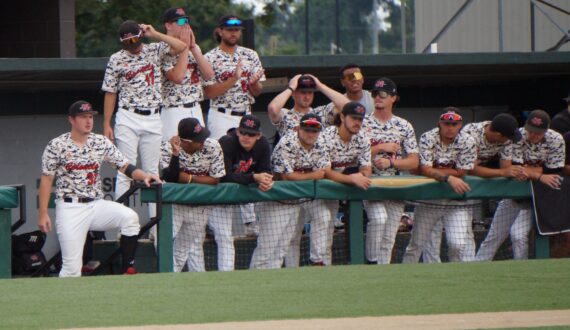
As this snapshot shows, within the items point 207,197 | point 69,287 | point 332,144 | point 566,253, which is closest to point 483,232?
point 566,253

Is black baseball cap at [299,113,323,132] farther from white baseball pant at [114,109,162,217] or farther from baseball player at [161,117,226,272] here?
white baseball pant at [114,109,162,217]

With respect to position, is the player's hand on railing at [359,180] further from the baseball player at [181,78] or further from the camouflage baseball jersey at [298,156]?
the baseball player at [181,78]

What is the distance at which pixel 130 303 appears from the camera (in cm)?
867

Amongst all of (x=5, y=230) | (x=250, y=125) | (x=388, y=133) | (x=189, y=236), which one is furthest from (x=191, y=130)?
(x=388, y=133)

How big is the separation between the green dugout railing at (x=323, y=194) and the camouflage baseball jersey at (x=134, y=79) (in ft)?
2.98

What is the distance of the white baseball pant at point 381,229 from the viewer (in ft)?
38.1

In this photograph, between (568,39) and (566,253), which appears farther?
(568,39)

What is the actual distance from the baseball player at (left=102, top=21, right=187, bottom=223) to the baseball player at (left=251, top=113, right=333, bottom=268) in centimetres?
108

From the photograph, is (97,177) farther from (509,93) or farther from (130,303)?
(509,93)

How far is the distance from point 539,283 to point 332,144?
280 centimetres

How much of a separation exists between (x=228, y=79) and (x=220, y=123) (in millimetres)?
468

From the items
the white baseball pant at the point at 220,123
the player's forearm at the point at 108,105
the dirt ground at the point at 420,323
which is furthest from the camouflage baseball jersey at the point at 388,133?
the dirt ground at the point at 420,323

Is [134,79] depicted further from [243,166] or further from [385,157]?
[385,157]

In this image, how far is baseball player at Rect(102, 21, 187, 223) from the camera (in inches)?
450
